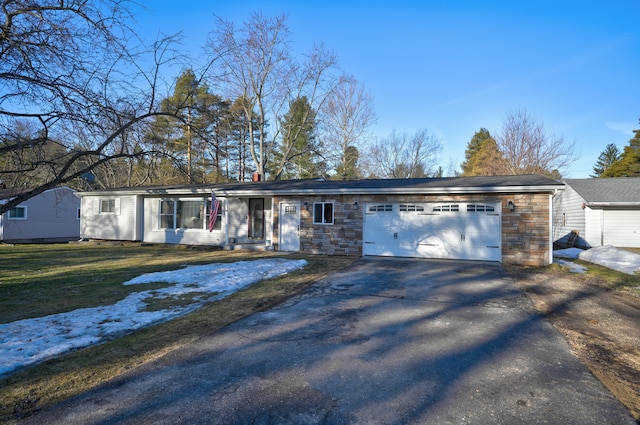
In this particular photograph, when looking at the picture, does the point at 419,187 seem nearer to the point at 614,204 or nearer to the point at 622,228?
the point at 614,204

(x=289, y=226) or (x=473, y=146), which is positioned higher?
(x=473, y=146)

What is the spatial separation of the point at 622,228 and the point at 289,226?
52.9 feet

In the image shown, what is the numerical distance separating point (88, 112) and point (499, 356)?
257 inches

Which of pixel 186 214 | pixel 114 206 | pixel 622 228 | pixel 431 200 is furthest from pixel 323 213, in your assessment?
pixel 622 228

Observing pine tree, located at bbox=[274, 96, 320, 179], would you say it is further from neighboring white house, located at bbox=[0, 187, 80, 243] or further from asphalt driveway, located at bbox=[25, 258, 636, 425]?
asphalt driveway, located at bbox=[25, 258, 636, 425]

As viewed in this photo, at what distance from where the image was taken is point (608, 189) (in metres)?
17.9

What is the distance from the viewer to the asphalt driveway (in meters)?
2.71

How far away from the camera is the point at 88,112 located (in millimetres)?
5211

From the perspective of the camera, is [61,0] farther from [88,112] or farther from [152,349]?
[152,349]

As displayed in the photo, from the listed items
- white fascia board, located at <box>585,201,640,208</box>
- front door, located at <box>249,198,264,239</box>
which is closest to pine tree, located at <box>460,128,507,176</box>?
white fascia board, located at <box>585,201,640,208</box>

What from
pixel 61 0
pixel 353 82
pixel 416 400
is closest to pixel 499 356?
pixel 416 400

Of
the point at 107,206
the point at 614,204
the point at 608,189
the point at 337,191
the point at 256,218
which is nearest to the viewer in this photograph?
the point at 337,191

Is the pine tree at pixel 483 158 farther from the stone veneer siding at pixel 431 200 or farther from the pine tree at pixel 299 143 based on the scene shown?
the stone veneer siding at pixel 431 200

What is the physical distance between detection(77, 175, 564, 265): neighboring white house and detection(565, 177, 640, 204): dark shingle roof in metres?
7.86
